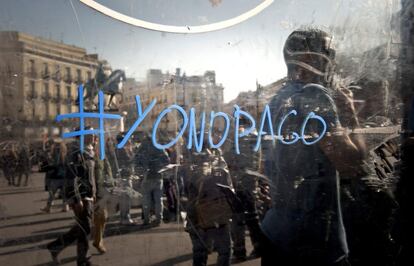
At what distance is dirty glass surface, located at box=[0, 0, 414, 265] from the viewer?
1.39 metres

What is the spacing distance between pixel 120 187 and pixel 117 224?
15cm

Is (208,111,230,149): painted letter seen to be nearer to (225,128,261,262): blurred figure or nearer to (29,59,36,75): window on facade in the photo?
(225,128,261,262): blurred figure

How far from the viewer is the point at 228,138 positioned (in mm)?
1632

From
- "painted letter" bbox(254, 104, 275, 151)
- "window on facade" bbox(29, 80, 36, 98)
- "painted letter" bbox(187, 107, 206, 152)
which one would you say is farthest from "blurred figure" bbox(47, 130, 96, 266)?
"painted letter" bbox(254, 104, 275, 151)

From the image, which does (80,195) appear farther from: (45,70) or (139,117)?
(45,70)

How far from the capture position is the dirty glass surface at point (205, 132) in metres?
1.39

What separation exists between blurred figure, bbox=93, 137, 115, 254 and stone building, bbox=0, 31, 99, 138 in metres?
0.20

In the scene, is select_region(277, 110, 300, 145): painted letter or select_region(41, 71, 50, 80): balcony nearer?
select_region(41, 71, 50, 80): balcony

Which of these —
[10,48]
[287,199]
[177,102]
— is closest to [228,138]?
[177,102]

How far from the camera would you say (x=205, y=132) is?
5.22 feet

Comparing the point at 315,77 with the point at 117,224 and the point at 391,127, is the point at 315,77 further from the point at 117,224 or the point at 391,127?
the point at 117,224

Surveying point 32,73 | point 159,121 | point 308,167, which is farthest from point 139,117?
point 308,167

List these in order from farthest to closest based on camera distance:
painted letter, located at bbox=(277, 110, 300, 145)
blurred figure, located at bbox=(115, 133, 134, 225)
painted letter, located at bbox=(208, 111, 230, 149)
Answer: painted letter, located at bbox=(277, 110, 300, 145), painted letter, located at bbox=(208, 111, 230, 149), blurred figure, located at bbox=(115, 133, 134, 225)

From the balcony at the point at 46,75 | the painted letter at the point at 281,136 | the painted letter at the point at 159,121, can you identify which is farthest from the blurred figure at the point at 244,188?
the balcony at the point at 46,75
